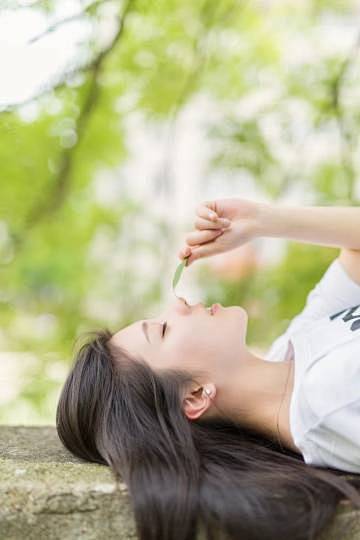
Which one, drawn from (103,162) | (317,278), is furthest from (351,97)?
(103,162)

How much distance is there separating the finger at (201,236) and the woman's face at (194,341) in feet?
0.57

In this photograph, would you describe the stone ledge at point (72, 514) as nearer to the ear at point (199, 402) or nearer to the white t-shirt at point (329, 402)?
the white t-shirt at point (329, 402)

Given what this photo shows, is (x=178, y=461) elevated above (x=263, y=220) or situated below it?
below

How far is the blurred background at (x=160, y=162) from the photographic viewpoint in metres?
3.29

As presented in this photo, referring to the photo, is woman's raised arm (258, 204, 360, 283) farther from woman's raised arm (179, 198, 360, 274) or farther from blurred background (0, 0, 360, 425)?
blurred background (0, 0, 360, 425)

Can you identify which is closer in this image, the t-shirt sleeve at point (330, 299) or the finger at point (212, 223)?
the finger at point (212, 223)

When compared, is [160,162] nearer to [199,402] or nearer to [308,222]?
[308,222]

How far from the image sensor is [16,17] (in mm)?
2260

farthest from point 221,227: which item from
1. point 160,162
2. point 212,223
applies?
point 160,162

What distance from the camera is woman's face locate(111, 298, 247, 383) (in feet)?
5.61

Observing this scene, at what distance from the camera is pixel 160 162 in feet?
14.1

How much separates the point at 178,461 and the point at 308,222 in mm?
731

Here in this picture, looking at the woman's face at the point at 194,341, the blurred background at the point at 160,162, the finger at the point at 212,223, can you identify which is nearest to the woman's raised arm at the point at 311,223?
the finger at the point at 212,223

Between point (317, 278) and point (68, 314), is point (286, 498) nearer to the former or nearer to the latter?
point (317, 278)
